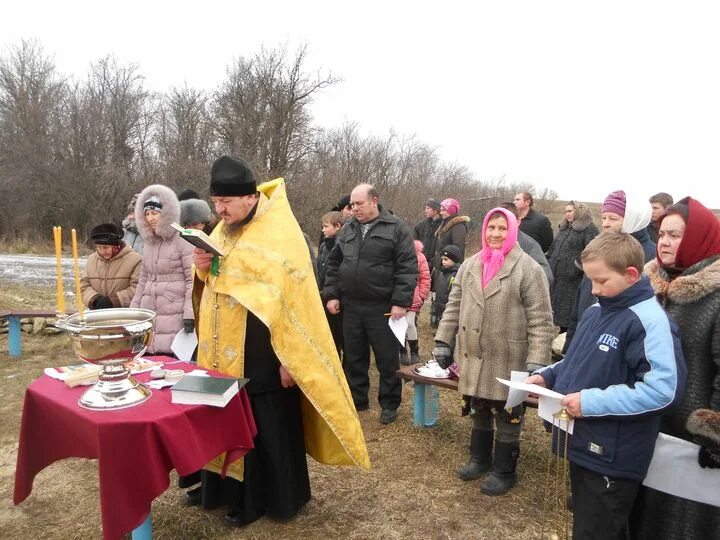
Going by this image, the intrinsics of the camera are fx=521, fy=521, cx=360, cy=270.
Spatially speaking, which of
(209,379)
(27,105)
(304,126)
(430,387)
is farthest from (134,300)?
(27,105)

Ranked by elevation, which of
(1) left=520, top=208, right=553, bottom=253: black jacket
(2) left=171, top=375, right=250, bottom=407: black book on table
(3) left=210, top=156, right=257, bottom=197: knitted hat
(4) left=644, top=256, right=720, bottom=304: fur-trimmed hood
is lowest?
(2) left=171, top=375, right=250, bottom=407: black book on table

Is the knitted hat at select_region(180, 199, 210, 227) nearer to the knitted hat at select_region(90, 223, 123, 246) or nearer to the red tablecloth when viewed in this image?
the knitted hat at select_region(90, 223, 123, 246)

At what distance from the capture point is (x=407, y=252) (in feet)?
Answer: 15.7

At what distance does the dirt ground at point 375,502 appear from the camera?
3.19m

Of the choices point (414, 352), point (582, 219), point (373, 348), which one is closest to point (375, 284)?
point (373, 348)

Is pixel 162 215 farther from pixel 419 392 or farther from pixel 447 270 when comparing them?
pixel 447 270

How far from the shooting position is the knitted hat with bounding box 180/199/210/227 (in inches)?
184

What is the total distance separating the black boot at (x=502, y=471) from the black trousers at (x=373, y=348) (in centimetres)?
146

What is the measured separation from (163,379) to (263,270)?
751mm

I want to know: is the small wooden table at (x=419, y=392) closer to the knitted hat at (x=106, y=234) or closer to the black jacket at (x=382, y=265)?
the black jacket at (x=382, y=265)

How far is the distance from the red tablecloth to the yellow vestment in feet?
1.41

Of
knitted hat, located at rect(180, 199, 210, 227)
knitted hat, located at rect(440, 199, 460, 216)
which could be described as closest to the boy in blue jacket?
knitted hat, located at rect(180, 199, 210, 227)

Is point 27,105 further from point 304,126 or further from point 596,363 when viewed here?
point 596,363

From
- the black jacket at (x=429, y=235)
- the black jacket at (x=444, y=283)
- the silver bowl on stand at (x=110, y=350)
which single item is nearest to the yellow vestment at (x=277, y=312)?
the silver bowl on stand at (x=110, y=350)
